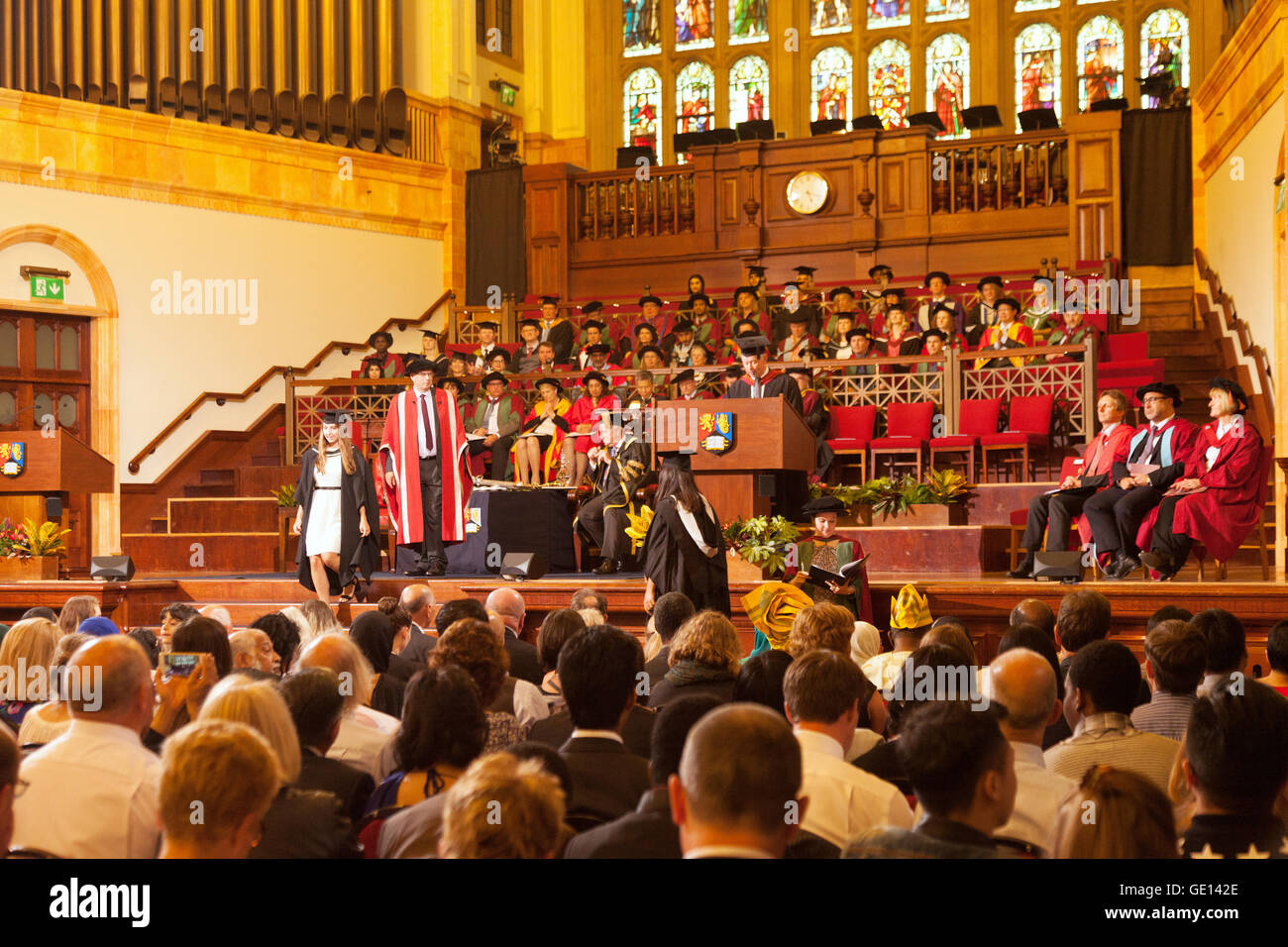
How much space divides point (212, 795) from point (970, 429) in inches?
382

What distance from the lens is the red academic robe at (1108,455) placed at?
27.7ft

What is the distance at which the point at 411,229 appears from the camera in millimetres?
16953

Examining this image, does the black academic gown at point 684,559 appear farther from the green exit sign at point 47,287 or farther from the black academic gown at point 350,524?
the green exit sign at point 47,287

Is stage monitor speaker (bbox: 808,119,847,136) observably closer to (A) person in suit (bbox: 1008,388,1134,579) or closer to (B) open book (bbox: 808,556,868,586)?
(A) person in suit (bbox: 1008,388,1134,579)

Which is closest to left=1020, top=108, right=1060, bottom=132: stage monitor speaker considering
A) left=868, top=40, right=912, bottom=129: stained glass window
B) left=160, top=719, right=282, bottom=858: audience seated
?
left=868, top=40, right=912, bottom=129: stained glass window

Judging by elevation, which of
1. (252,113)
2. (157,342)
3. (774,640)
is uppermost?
(252,113)

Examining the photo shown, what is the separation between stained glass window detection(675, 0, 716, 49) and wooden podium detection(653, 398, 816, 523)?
12.2m

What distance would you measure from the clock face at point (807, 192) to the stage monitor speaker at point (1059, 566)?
934 centimetres

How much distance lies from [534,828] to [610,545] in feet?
24.7

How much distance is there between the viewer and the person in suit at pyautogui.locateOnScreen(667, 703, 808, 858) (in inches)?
81.0

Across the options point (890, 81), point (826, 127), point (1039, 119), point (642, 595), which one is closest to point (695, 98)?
point (890, 81)

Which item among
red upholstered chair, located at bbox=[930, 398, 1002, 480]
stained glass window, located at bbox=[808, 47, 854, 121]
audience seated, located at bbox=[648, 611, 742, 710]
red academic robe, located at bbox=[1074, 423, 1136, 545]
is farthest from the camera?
stained glass window, located at bbox=[808, 47, 854, 121]
